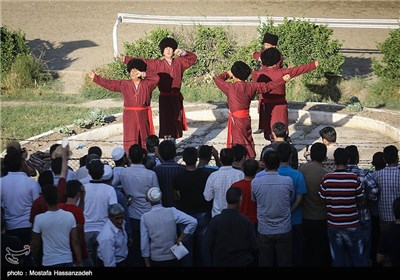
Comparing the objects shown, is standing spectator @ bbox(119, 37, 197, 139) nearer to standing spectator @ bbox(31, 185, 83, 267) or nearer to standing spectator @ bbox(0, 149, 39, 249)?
standing spectator @ bbox(0, 149, 39, 249)

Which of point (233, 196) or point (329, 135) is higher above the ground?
point (329, 135)

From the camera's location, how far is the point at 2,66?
1986 centimetres

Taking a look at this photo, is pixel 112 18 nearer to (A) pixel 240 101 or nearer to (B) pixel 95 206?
(A) pixel 240 101

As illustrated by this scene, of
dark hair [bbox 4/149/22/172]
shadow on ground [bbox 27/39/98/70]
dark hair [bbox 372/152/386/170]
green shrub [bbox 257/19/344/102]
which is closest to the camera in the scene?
dark hair [bbox 4/149/22/172]

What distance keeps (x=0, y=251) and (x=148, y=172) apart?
1694 millimetres

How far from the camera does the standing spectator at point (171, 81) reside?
48.4ft

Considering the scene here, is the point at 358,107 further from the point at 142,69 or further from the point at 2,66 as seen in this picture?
the point at 2,66

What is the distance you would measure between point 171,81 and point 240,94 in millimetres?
1858

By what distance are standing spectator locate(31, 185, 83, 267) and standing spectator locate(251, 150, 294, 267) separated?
1.87m

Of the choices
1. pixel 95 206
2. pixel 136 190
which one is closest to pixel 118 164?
pixel 136 190

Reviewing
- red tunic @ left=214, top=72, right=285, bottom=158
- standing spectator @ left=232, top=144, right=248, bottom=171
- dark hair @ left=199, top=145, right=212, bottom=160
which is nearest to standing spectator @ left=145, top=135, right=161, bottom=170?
dark hair @ left=199, top=145, right=212, bottom=160

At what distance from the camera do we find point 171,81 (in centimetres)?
1488

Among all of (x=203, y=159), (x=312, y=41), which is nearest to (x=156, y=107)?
(x=312, y=41)

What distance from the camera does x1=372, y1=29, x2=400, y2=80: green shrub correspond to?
59.1ft
